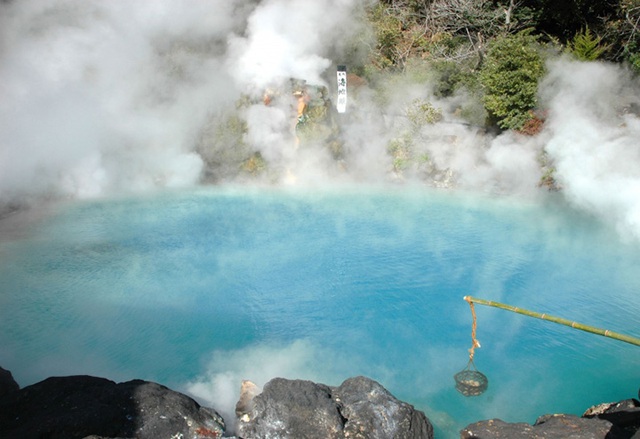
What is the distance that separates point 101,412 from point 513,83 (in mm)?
11556

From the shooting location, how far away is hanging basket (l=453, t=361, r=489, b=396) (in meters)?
4.77

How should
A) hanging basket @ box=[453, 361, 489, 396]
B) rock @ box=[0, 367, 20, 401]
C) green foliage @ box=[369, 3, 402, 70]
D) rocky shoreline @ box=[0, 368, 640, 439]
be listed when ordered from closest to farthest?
1. rocky shoreline @ box=[0, 368, 640, 439]
2. rock @ box=[0, 367, 20, 401]
3. hanging basket @ box=[453, 361, 489, 396]
4. green foliage @ box=[369, 3, 402, 70]

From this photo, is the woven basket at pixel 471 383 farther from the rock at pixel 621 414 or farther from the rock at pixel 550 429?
the rock at pixel 621 414

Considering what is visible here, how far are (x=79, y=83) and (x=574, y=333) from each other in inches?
469

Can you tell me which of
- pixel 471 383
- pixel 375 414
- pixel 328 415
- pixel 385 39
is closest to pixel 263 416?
pixel 328 415

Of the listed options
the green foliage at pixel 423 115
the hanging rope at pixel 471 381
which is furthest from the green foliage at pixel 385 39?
the hanging rope at pixel 471 381

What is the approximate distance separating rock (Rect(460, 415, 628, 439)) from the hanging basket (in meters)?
0.43

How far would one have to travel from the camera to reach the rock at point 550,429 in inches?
159

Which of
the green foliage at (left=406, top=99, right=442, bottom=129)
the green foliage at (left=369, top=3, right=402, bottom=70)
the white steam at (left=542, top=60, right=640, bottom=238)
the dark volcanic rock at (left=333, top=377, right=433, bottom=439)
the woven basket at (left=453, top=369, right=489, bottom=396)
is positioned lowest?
the dark volcanic rock at (left=333, top=377, right=433, bottom=439)

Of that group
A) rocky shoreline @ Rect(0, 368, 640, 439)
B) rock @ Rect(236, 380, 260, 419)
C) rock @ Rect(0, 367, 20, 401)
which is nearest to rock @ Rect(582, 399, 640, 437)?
rocky shoreline @ Rect(0, 368, 640, 439)

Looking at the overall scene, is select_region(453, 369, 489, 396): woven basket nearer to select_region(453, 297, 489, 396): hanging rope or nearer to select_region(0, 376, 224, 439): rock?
select_region(453, 297, 489, 396): hanging rope

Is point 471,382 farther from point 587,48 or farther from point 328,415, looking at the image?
point 587,48

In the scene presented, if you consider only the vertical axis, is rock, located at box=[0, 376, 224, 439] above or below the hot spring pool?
below

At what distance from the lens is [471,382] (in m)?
4.79
